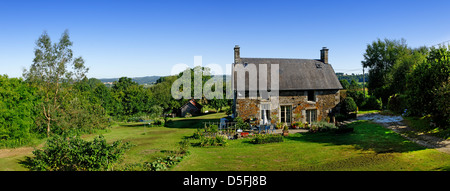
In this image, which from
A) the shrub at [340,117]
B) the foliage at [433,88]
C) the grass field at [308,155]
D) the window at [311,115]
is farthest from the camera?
the shrub at [340,117]

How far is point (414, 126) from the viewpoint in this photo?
67.4ft

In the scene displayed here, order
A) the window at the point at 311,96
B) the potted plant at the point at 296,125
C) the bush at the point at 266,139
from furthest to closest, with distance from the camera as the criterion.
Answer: the window at the point at 311,96, the potted plant at the point at 296,125, the bush at the point at 266,139

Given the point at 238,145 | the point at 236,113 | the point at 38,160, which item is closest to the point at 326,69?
the point at 236,113

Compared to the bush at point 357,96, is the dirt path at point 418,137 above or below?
below

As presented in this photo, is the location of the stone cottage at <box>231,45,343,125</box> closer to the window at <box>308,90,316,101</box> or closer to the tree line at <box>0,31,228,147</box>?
the window at <box>308,90,316,101</box>

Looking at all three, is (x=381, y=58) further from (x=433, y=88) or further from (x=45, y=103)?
(x=45, y=103)

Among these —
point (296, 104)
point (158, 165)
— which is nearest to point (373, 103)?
point (296, 104)

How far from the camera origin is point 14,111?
18.2 m

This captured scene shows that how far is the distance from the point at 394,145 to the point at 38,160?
2015 centimetres

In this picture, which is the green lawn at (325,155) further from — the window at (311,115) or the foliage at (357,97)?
the foliage at (357,97)

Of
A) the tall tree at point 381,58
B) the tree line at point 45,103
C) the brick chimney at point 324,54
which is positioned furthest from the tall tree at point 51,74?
the tall tree at point 381,58

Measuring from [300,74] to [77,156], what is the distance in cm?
2243

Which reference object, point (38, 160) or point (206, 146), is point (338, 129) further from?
point (38, 160)

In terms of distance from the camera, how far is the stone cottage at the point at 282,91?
25.0 metres
